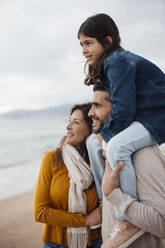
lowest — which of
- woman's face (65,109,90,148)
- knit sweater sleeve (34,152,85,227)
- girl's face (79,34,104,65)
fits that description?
knit sweater sleeve (34,152,85,227)

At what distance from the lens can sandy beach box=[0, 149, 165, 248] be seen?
11.6ft

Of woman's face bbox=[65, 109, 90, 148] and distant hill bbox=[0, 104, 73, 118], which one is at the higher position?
distant hill bbox=[0, 104, 73, 118]

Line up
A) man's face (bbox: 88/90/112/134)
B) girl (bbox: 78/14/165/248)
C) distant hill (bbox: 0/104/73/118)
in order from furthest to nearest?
distant hill (bbox: 0/104/73/118) < man's face (bbox: 88/90/112/134) < girl (bbox: 78/14/165/248)

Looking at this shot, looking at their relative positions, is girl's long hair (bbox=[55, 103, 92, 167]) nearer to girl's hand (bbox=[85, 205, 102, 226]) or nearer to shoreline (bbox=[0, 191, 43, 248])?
girl's hand (bbox=[85, 205, 102, 226])

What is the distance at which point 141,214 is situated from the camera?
1254 millimetres

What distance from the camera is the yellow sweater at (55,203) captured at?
182 centimetres

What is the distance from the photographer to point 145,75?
5.03 feet

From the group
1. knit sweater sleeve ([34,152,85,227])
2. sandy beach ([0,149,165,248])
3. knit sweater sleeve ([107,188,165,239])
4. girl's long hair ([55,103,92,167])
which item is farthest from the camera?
sandy beach ([0,149,165,248])

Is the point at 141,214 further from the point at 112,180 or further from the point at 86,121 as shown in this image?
the point at 86,121

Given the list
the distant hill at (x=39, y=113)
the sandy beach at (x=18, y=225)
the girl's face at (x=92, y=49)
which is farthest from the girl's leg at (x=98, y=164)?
the distant hill at (x=39, y=113)

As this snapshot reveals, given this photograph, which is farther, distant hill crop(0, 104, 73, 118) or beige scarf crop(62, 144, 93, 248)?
distant hill crop(0, 104, 73, 118)

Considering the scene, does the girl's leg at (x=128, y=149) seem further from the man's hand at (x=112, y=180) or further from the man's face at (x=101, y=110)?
the man's face at (x=101, y=110)

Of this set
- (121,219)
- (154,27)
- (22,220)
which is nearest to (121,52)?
(121,219)

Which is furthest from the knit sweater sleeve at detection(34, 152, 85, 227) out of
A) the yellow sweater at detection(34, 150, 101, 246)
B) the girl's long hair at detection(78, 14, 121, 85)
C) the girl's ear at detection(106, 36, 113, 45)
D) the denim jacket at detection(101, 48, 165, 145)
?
the girl's ear at detection(106, 36, 113, 45)
